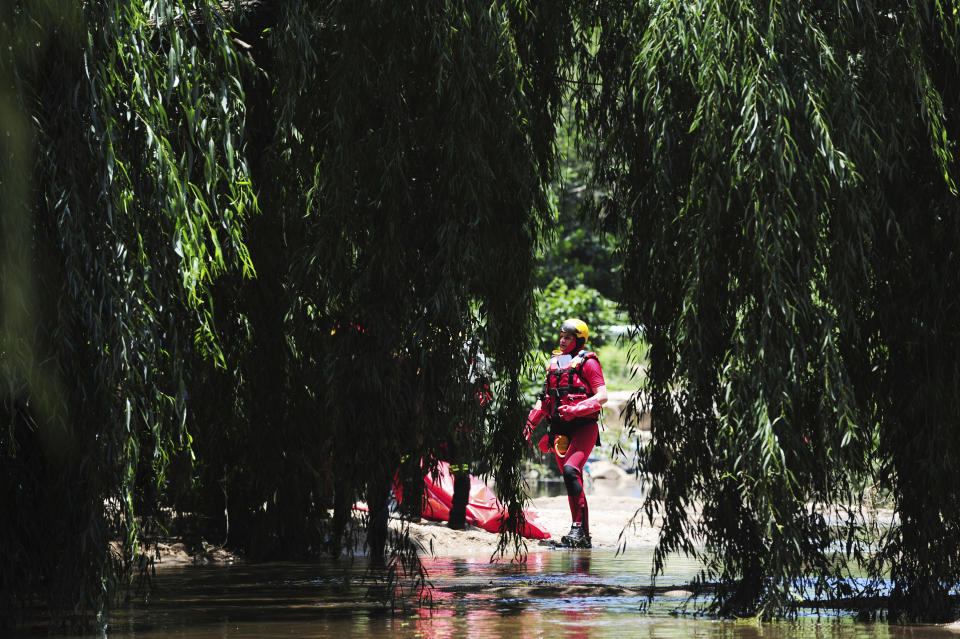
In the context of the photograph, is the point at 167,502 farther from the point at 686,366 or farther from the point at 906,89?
the point at 906,89

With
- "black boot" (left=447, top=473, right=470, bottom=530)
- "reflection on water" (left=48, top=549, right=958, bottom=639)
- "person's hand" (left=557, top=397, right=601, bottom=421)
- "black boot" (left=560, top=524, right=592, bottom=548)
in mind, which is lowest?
"reflection on water" (left=48, top=549, right=958, bottom=639)

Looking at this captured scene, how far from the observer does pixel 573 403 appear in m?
11.8

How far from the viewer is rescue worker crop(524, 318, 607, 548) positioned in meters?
11.6

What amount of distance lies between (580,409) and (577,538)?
138cm

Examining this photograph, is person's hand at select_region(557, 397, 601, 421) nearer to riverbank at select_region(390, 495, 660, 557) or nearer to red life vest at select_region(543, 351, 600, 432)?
red life vest at select_region(543, 351, 600, 432)

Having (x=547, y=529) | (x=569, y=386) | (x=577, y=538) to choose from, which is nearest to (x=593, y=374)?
(x=569, y=386)

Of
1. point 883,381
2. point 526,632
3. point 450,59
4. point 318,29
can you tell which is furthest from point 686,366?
point 318,29

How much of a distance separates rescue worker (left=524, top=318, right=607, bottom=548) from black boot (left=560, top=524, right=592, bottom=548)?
31 cm

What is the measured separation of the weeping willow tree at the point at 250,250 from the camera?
641 cm

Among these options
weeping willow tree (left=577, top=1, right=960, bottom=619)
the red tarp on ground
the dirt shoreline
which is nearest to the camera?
weeping willow tree (left=577, top=1, right=960, bottom=619)

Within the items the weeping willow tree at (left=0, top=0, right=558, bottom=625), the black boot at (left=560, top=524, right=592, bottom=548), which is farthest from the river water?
the black boot at (left=560, top=524, right=592, bottom=548)

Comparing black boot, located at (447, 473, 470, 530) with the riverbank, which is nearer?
the riverbank

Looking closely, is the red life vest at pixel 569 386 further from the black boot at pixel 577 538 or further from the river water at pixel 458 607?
the river water at pixel 458 607

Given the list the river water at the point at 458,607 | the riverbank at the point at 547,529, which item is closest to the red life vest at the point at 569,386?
the riverbank at the point at 547,529
